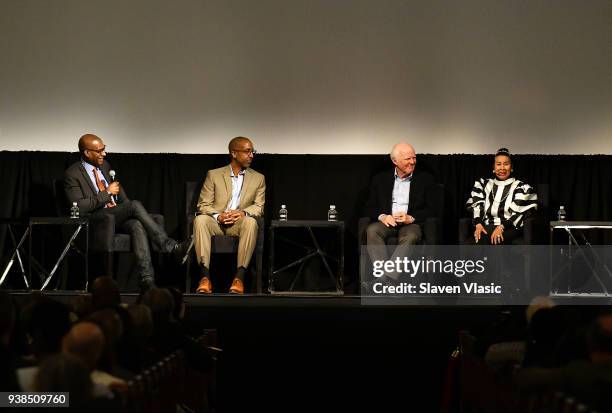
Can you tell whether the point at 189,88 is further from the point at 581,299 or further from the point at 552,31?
the point at 581,299

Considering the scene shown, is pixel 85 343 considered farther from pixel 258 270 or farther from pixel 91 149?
pixel 91 149

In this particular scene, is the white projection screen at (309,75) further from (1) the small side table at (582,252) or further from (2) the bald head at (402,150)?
(1) the small side table at (582,252)

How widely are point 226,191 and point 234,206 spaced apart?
0.13m

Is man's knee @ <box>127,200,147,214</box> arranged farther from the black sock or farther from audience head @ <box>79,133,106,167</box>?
the black sock

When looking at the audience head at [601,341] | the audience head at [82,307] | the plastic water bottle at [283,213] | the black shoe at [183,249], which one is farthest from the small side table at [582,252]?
the audience head at [601,341]

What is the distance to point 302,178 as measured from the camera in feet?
25.0

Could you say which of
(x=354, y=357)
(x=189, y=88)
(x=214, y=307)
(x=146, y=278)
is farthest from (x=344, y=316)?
(x=189, y=88)

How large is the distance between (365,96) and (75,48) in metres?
2.49

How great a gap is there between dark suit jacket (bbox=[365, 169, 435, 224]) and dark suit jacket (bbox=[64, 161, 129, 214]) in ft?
6.64

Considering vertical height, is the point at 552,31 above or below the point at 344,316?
above

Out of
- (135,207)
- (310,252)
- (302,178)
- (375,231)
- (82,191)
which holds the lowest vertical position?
(310,252)

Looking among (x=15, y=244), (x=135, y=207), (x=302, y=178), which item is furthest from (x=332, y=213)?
(x=15, y=244)

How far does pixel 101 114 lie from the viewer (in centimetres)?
779

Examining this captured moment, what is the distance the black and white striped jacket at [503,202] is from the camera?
22.5 ft
